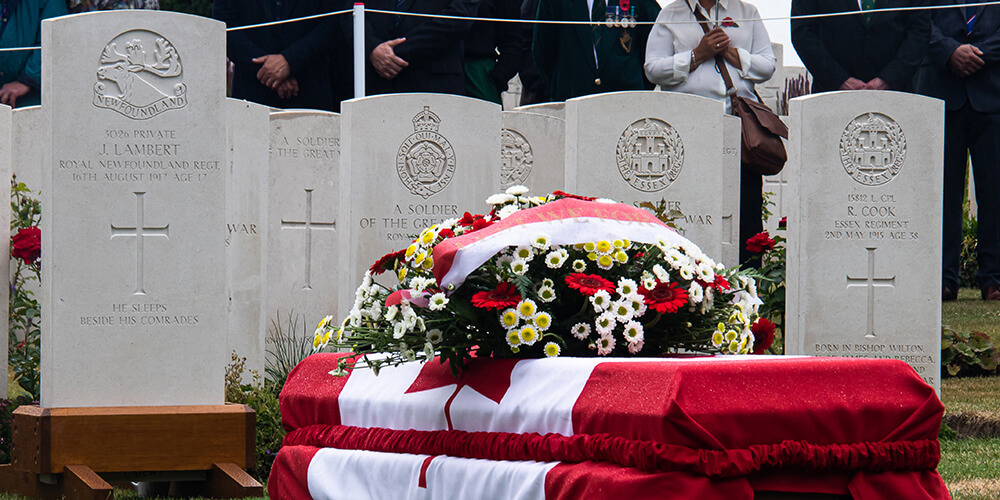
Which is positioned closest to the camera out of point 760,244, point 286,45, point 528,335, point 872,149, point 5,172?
point 528,335

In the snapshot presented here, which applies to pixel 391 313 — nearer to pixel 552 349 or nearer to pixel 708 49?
pixel 552 349

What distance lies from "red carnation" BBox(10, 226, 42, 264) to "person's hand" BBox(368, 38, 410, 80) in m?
3.21

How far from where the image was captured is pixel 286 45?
9.90 m

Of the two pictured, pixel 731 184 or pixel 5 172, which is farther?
pixel 731 184

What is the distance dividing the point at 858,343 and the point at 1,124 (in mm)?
4827

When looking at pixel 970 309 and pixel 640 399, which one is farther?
pixel 970 309

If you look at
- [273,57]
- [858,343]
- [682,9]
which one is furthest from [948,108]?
[273,57]

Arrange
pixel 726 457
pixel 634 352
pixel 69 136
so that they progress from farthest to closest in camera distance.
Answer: pixel 69 136
pixel 634 352
pixel 726 457

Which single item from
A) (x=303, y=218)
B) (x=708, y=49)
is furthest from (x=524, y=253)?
(x=708, y=49)

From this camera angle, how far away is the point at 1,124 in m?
6.49

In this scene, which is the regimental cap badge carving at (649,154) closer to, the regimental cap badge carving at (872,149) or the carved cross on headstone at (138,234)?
the regimental cap badge carving at (872,149)

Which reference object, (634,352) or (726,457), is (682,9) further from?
(726,457)

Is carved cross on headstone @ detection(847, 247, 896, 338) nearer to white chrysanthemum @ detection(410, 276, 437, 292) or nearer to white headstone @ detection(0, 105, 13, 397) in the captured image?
white chrysanthemum @ detection(410, 276, 437, 292)

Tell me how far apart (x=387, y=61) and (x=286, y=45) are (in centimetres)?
98
